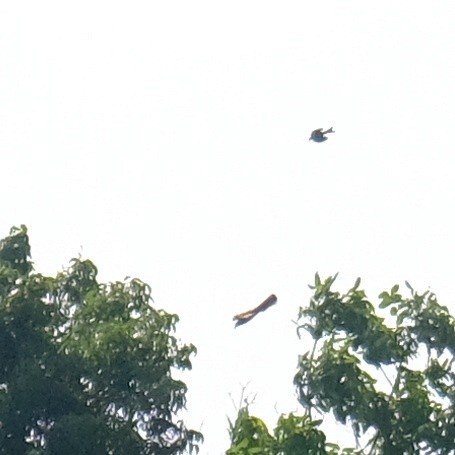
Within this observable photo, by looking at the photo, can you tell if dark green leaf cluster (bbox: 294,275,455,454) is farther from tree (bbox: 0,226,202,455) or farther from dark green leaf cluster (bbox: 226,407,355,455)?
tree (bbox: 0,226,202,455)

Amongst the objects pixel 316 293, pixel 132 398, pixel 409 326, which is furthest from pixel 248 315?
pixel 132 398

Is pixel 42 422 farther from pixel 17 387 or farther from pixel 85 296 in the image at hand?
pixel 85 296

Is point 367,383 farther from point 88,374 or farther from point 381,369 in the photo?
point 88,374

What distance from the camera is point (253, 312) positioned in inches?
558

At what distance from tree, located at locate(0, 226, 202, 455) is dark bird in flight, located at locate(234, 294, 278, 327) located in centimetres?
497

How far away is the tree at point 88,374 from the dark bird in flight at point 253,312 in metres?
4.97

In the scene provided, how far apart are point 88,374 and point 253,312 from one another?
569 centimetres

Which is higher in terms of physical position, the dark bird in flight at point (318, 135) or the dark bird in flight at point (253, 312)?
the dark bird in flight at point (318, 135)

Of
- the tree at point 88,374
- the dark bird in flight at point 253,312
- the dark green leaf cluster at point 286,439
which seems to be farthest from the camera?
the tree at point 88,374

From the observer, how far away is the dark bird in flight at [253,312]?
46.1 ft

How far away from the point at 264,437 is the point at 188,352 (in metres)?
6.37

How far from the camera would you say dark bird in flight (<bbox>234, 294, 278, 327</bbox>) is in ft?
46.1

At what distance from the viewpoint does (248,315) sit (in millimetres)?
14273

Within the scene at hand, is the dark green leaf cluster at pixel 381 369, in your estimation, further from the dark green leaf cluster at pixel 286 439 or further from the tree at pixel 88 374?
the tree at pixel 88 374
